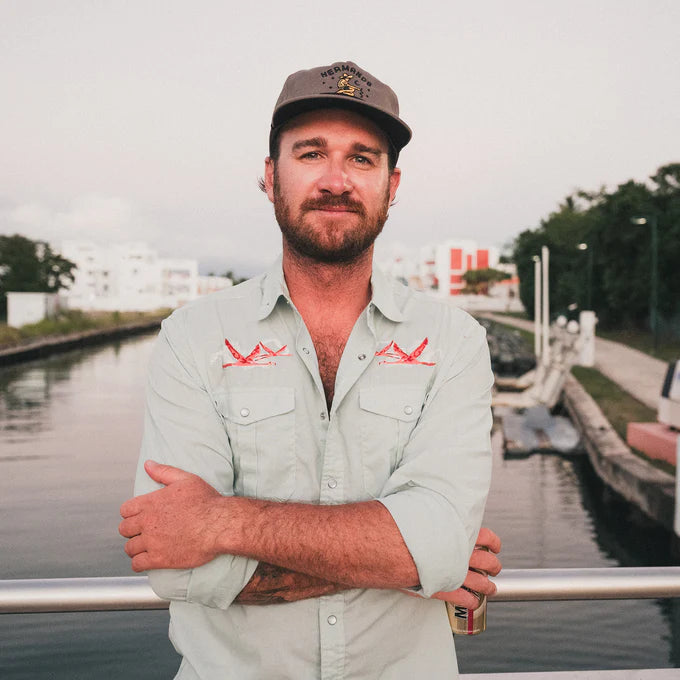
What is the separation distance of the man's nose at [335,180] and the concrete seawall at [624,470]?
26.3ft

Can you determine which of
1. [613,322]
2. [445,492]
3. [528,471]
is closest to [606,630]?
[528,471]

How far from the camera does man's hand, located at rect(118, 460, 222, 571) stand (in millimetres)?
1492

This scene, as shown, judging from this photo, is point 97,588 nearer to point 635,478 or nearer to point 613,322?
point 635,478

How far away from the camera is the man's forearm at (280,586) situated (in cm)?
151

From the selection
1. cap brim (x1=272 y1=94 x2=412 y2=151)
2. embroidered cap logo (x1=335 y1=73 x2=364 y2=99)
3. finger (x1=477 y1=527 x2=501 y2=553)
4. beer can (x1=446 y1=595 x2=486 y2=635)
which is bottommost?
beer can (x1=446 y1=595 x2=486 y2=635)

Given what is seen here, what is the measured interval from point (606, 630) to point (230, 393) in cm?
748

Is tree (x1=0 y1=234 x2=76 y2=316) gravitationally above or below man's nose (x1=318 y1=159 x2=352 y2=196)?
above

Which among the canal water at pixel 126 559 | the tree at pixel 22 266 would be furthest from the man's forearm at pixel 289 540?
the tree at pixel 22 266

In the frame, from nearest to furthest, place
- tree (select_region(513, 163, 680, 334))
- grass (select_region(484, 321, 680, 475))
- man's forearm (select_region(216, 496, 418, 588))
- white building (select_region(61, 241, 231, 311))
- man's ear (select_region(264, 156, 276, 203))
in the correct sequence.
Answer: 1. man's forearm (select_region(216, 496, 418, 588))
2. man's ear (select_region(264, 156, 276, 203))
3. grass (select_region(484, 321, 680, 475))
4. tree (select_region(513, 163, 680, 334))
5. white building (select_region(61, 241, 231, 311))

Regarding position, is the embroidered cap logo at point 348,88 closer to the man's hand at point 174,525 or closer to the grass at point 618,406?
the man's hand at point 174,525

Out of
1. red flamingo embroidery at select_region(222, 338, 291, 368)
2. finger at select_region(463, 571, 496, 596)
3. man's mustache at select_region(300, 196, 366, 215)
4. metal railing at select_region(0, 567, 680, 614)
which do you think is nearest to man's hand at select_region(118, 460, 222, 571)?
metal railing at select_region(0, 567, 680, 614)

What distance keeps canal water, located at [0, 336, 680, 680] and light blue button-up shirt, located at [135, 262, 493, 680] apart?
20.5ft

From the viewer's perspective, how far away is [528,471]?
1447cm

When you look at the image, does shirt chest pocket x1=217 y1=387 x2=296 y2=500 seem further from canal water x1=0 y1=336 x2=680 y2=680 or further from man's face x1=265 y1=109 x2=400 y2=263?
canal water x1=0 y1=336 x2=680 y2=680
